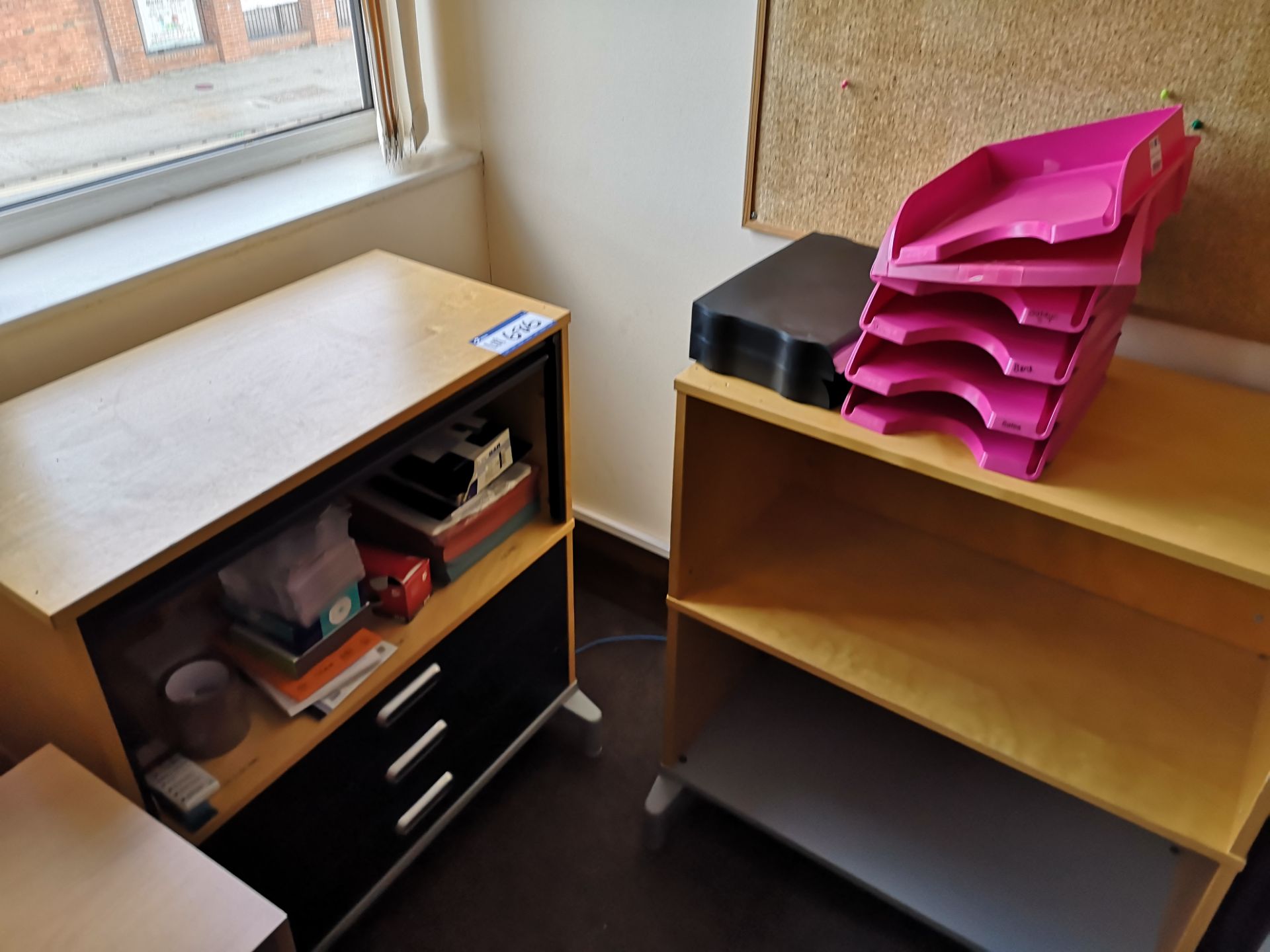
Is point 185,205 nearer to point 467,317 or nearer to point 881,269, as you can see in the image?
point 467,317

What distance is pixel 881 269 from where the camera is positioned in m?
0.93

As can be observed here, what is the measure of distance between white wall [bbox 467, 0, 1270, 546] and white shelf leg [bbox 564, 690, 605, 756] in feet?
1.29

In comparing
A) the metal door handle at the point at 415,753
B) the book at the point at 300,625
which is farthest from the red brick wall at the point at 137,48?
the metal door handle at the point at 415,753

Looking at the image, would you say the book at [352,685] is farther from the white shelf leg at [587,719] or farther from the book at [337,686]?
the white shelf leg at [587,719]


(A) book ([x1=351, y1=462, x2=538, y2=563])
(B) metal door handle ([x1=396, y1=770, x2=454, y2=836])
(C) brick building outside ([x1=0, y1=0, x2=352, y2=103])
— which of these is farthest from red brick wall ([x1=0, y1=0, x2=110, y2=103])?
(B) metal door handle ([x1=396, y1=770, x2=454, y2=836])

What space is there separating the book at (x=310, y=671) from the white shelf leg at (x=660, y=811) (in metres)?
0.56

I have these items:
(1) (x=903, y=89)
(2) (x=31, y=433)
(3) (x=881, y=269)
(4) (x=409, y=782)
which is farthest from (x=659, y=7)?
(4) (x=409, y=782)

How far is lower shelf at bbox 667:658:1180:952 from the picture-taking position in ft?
4.23

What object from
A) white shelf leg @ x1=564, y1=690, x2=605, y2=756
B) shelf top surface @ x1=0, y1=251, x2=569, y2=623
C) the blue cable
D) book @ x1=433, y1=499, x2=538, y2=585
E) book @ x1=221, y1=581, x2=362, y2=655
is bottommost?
the blue cable

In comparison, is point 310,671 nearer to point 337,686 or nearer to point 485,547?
point 337,686

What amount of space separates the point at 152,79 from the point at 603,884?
1.42 metres

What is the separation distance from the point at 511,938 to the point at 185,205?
4.03ft

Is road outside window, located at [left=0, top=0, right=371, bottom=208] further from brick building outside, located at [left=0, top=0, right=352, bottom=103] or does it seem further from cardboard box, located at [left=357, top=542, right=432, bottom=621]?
cardboard box, located at [left=357, top=542, right=432, bottom=621]

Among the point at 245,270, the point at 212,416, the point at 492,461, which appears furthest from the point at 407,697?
the point at 245,270
